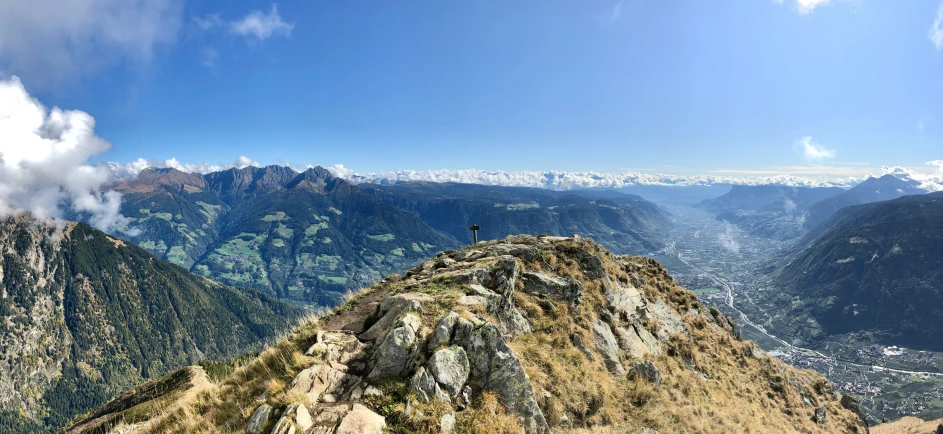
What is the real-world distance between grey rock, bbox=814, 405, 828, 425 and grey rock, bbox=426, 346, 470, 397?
34311 mm

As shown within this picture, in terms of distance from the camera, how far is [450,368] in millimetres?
11977

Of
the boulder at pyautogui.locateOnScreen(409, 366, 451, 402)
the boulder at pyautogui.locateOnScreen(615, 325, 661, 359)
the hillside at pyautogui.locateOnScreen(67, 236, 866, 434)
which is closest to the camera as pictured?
the hillside at pyautogui.locateOnScreen(67, 236, 866, 434)

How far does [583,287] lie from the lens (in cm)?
2655

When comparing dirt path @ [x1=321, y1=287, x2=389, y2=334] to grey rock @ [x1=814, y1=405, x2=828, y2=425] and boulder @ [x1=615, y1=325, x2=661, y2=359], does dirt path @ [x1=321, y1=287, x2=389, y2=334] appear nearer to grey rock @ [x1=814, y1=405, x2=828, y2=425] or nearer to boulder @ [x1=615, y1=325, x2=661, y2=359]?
boulder @ [x1=615, y1=325, x2=661, y2=359]

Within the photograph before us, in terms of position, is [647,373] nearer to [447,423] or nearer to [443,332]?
[443,332]

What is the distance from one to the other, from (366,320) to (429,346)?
5086 millimetres

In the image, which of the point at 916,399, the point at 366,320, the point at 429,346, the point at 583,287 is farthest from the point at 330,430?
the point at 916,399

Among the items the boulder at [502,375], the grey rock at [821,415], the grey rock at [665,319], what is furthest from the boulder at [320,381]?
the grey rock at [821,415]

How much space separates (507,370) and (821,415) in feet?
111

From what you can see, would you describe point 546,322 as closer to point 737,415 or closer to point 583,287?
point 583,287

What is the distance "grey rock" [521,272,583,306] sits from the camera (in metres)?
23.6

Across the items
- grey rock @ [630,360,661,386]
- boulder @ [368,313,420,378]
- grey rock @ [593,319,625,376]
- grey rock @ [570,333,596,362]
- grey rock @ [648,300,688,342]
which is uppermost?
boulder @ [368,313,420,378]

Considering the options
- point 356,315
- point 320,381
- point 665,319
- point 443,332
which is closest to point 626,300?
point 665,319

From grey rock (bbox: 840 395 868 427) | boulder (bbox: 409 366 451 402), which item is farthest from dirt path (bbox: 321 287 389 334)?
grey rock (bbox: 840 395 868 427)
